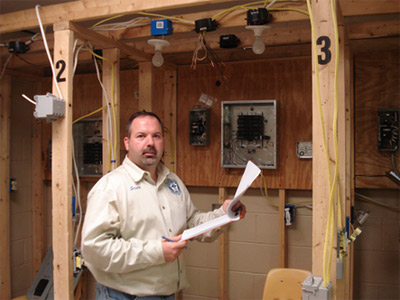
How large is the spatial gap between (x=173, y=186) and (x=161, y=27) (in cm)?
93

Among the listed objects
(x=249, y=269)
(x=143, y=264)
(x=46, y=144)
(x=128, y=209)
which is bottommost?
Result: (x=249, y=269)

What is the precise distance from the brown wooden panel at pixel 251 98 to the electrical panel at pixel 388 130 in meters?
Answer: 0.50

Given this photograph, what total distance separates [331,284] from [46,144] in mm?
3178

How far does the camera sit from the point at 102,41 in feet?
7.40

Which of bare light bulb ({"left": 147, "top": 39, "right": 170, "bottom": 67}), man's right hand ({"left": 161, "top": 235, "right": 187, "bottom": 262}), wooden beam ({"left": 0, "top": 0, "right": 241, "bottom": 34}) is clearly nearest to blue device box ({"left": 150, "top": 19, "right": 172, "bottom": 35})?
bare light bulb ({"left": 147, "top": 39, "right": 170, "bottom": 67})

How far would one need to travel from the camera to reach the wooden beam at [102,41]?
6.70ft

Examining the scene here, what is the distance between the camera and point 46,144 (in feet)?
12.3

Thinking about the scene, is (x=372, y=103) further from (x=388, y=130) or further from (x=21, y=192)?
(x=21, y=192)

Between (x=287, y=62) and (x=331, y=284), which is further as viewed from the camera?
(x=287, y=62)

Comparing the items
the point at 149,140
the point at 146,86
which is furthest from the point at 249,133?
the point at 149,140

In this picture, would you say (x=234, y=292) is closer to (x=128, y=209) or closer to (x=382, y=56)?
(x=128, y=209)

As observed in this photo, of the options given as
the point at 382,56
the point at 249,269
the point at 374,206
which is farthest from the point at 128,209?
the point at 382,56

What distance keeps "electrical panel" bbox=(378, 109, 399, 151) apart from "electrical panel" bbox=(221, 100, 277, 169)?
752 millimetres

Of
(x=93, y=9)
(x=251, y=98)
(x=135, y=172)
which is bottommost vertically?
(x=135, y=172)
